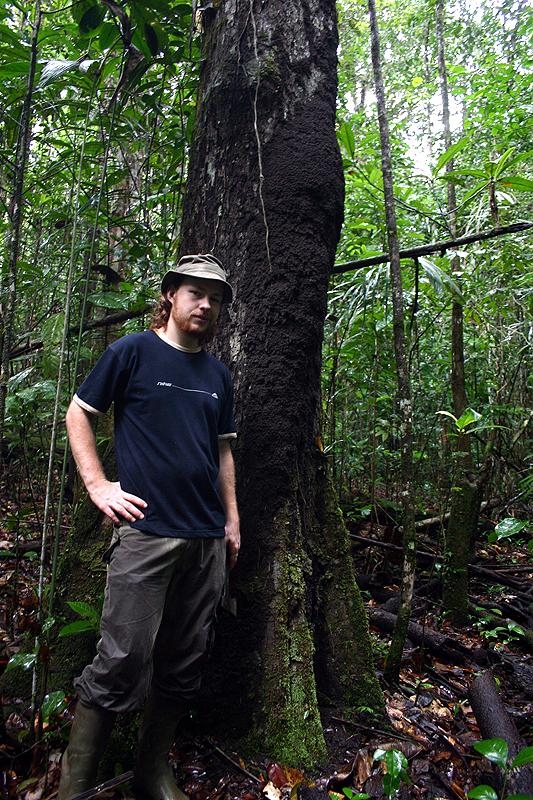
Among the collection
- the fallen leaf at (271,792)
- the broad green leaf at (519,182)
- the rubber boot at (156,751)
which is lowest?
the fallen leaf at (271,792)

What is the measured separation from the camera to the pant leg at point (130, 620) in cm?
167

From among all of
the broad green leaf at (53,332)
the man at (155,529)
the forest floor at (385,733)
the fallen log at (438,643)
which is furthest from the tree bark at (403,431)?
the broad green leaf at (53,332)

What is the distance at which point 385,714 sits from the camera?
2.34 m

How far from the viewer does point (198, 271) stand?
6.70 ft

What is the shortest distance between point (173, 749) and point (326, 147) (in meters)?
3.00

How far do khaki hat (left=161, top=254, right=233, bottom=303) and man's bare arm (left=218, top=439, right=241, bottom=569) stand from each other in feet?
2.37

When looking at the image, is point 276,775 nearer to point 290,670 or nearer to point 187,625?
point 290,670

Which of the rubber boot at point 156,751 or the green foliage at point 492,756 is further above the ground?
the green foliage at point 492,756

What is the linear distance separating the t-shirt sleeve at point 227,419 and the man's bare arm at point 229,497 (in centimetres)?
3

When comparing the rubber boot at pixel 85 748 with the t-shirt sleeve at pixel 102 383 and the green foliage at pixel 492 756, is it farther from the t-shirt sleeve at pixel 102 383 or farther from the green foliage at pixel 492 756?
the green foliage at pixel 492 756

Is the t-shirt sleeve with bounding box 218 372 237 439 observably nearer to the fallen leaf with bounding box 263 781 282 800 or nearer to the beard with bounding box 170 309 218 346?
the beard with bounding box 170 309 218 346

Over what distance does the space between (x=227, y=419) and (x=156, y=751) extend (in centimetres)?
135

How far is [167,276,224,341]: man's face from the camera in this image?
201 centimetres

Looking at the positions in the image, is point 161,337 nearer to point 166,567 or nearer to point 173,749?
point 166,567
